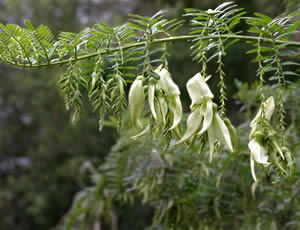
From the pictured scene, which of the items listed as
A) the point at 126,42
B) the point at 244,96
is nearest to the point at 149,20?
the point at 126,42

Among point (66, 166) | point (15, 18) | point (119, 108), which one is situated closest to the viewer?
point (119, 108)

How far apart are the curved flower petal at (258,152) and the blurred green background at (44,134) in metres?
3.15

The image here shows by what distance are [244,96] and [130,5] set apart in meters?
3.79

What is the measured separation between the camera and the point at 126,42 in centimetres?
42

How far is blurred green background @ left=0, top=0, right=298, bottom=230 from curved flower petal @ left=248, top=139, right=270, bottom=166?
10.3ft

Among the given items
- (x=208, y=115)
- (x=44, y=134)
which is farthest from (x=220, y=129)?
(x=44, y=134)

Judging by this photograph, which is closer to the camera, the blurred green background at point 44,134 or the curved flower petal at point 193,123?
the curved flower petal at point 193,123

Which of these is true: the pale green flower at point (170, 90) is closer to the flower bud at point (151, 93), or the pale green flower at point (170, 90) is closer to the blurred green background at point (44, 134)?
the flower bud at point (151, 93)

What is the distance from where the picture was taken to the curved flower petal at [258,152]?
324 millimetres

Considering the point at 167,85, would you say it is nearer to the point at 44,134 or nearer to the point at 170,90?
the point at 170,90

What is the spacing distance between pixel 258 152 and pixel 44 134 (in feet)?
13.3

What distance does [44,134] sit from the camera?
412 centimetres

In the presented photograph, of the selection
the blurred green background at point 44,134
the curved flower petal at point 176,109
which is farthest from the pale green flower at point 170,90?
the blurred green background at point 44,134

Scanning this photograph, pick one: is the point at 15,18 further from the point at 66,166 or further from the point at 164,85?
the point at 164,85
